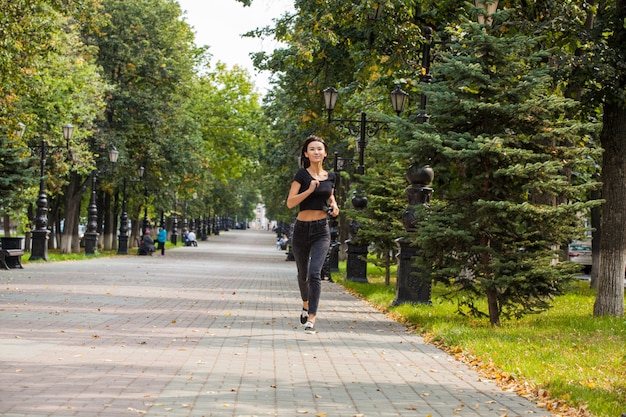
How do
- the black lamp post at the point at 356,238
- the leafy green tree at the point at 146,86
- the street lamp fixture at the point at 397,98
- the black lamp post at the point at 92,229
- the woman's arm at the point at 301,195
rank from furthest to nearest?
the leafy green tree at the point at 146,86, the black lamp post at the point at 92,229, the black lamp post at the point at 356,238, the street lamp fixture at the point at 397,98, the woman's arm at the point at 301,195

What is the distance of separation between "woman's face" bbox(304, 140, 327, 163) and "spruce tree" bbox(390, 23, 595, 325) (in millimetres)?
1714

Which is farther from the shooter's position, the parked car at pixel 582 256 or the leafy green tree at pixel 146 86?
the leafy green tree at pixel 146 86

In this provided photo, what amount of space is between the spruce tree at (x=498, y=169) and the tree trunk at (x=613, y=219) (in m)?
2.35

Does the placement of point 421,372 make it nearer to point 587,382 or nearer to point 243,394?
point 587,382

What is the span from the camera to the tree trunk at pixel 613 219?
1489 cm

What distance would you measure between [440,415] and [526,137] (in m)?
6.80

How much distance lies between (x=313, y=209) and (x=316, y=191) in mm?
260

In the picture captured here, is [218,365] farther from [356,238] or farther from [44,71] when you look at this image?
[44,71]

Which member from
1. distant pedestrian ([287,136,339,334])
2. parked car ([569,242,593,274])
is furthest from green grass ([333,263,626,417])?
parked car ([569,242,593,274])

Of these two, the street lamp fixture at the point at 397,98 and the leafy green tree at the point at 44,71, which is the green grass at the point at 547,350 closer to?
the street lamp fixture at the point at 397,98

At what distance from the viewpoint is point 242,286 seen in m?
23.3

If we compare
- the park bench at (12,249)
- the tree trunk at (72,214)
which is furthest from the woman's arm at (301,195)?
the tree trunk at (72,214)

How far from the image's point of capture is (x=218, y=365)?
852cm

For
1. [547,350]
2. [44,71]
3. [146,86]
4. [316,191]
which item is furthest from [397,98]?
[146,86]
